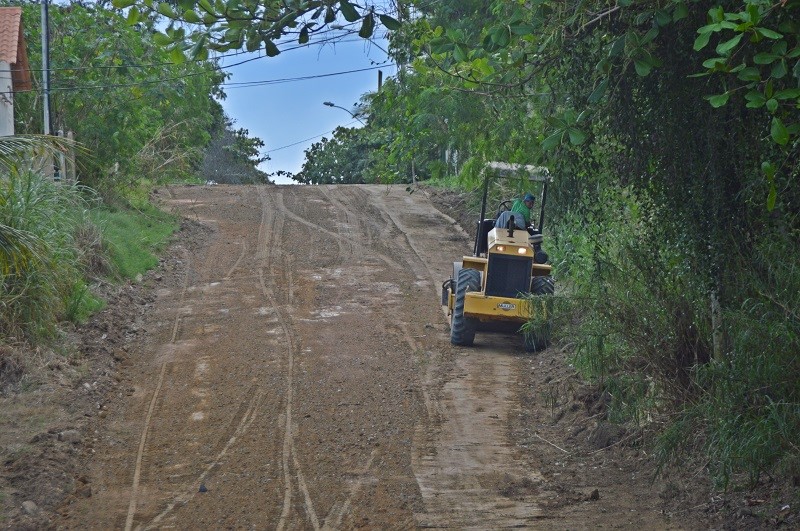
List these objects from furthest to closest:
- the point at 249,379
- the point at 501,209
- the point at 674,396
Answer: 1. the point at 501,209
2. the point at 249,379
3. the point at 674,396

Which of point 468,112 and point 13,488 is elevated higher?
point 468,112

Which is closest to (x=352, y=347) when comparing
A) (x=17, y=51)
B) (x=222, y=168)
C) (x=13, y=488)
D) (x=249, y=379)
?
(x=249, y=379)

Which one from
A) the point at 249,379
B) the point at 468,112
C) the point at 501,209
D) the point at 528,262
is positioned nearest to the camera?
the point at 249,379

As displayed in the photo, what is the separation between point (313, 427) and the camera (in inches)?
424

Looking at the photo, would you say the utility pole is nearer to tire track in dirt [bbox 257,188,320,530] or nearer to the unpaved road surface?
the unpaved road surface

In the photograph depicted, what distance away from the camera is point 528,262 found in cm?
1412

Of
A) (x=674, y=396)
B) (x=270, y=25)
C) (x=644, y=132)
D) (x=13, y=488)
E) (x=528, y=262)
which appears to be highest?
(x=270, y=25)

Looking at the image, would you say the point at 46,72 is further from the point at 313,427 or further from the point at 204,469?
the point at 204,469

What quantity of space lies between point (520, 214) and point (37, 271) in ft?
22.8

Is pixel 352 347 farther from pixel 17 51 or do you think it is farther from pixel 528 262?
pixel 17 51

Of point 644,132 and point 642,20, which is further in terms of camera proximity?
point 644,132

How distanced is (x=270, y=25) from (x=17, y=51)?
18.5 meters

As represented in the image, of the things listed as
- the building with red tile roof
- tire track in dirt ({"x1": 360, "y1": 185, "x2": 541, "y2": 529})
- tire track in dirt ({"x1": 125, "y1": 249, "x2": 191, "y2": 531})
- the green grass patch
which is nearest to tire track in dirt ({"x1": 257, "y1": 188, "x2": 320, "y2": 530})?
tire track in dirt ({"x1": 360, "y1": 185, "x2": 541, "y2": 529})

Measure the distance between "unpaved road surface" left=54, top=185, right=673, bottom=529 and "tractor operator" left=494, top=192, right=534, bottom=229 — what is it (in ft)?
5.94
